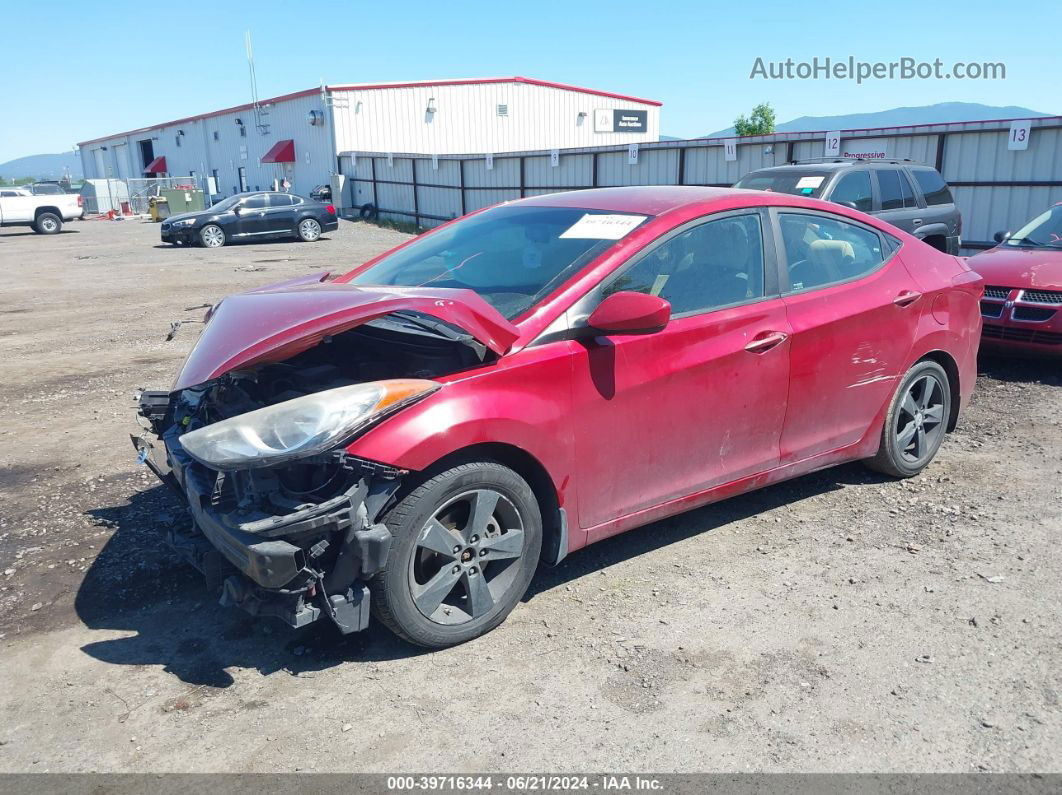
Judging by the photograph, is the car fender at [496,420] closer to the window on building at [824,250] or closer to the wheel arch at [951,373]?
the window on building at [824,250]

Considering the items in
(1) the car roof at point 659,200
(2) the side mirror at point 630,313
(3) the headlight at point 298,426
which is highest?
(1) the car roof at point 659,200

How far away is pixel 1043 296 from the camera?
7422mm

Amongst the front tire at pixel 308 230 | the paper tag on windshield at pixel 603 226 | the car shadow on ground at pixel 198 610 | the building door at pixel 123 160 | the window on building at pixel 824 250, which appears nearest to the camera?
the car shadow on ground at pixel 198 610

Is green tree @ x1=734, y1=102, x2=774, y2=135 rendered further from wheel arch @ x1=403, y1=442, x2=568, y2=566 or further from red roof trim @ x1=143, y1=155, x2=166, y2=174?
wheel arch @ x1=403, y1=442, x2=568, y2=566

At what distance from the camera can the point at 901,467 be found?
507 centimetres

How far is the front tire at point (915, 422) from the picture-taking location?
16.1ft

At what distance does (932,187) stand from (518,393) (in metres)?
9.69

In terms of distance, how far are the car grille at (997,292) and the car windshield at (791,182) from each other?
266cm

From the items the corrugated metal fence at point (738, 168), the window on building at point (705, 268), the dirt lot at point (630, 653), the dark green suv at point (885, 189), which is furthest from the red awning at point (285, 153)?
the window on building at point (705, 268)

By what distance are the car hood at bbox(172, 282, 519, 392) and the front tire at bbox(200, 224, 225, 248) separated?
22.3 meters

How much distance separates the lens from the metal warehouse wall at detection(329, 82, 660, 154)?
38.3m

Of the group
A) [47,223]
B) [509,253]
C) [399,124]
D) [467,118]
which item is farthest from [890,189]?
[467,118]

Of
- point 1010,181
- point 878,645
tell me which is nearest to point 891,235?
point 878,645

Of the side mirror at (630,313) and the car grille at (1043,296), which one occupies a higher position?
the side mirror at (630,313)
